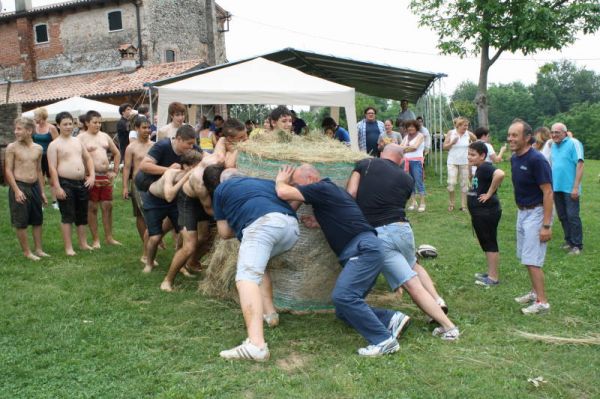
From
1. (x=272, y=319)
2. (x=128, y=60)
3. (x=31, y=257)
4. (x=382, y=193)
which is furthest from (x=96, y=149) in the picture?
(x=128, y=60)

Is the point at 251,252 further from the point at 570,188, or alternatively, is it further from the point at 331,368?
the point at 570,188

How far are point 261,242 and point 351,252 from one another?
0.68 m

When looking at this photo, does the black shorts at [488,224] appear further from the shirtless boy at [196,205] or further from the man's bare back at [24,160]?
the man's bare back at [24,160]

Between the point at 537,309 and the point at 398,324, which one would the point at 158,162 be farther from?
the point at 537,309

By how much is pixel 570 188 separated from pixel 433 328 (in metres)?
3.90

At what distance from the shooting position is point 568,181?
297 inches

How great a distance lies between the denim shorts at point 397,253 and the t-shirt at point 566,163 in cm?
361

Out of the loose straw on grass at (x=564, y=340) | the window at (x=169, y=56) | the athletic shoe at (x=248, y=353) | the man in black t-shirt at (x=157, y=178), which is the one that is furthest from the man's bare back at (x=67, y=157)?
the window at (x=169, y=56)

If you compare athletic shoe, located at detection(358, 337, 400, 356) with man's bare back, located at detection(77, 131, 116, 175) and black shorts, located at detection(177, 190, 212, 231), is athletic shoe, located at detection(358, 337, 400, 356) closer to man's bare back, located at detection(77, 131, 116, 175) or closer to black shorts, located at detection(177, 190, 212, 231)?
black shorts, located at detection(177, 190, 212, 231)

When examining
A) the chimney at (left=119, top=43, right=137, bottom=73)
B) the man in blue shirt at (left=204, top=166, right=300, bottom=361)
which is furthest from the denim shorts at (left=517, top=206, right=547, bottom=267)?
the chimney at (left=119, top=43, right=137, bottom=73)

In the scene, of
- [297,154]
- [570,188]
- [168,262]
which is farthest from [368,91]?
[297,154]

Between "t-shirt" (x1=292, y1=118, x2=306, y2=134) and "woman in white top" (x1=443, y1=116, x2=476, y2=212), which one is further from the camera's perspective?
"woman in white top" (x1=443, y1=116, x2=476, y2=212)

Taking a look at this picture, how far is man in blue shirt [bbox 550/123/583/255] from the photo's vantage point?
7.39 m

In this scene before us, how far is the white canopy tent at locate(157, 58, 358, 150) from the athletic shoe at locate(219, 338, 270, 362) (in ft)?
16.6
